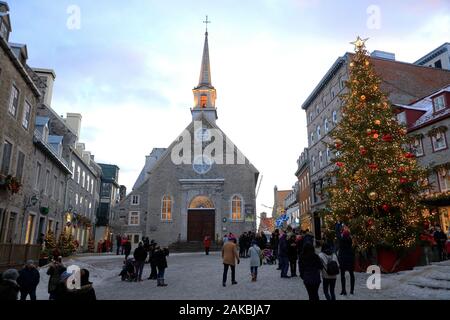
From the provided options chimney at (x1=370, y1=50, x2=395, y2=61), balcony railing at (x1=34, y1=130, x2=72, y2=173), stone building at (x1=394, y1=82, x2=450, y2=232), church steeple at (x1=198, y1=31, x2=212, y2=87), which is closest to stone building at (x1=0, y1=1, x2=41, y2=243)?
balcony railing at (x1=34, y1=130, x2=72, y2=173)

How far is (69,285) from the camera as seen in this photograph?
5.43 metres

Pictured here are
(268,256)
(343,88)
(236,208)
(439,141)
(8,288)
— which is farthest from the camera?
(236,208)

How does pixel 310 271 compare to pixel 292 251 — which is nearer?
pixel 310 271

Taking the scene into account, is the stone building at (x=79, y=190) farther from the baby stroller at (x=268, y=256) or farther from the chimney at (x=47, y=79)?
the baby stroller at (x=268, y=256)

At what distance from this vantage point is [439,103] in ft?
79.4

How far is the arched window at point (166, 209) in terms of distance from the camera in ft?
115

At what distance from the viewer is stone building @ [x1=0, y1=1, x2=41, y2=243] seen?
16.3 m

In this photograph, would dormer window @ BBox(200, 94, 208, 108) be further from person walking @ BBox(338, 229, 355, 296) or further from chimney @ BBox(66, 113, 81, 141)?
person walking @ BBox(338, 229, 355, 296)

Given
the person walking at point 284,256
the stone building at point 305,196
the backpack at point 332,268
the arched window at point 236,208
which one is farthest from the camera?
the stone building at point 305,196

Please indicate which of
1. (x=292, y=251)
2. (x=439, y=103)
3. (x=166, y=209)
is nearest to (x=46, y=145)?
(x=166, y=209)

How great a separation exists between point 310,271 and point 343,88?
86.9 ft

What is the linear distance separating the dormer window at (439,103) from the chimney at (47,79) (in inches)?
1245

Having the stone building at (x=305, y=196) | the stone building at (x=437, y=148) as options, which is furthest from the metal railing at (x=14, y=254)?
the stone building at (x=305, y=196)

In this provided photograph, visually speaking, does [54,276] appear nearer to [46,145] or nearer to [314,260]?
[314,260]
